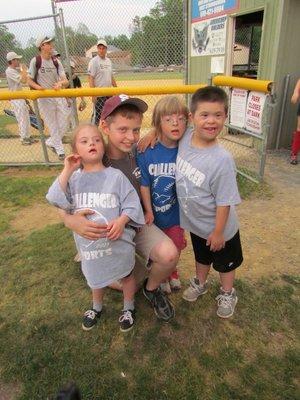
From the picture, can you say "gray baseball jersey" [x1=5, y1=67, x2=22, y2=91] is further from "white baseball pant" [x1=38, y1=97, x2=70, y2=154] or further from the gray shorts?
the gray shorts

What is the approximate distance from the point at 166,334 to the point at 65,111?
4683 millimetres

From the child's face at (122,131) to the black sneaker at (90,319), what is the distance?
118 cm

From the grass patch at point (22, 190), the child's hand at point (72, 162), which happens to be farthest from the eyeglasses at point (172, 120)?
the grass patch at point (22, 190)

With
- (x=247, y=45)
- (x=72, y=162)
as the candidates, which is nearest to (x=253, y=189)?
(x=72, y=162)

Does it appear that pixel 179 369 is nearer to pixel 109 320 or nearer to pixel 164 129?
pixel 109 320

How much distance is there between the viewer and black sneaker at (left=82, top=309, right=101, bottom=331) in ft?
7.66

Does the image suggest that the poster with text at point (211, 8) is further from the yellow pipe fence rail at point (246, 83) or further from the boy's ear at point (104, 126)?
the boy's ear at point (104, 126)

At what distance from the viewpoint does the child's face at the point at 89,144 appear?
1.93 meters

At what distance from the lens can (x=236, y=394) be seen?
1.87 metres

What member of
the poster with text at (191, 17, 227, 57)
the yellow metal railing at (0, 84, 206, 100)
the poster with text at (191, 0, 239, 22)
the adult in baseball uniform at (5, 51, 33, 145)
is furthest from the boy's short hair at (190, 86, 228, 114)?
the adult in baseball uniform at (5, 51, 33, 145)

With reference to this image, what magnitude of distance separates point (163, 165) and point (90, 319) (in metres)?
1.19

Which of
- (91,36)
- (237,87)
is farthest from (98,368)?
(91,36)

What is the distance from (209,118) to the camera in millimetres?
1896

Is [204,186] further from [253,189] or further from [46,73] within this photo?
[46,73]
